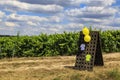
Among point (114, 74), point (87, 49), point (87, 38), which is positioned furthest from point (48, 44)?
point (114, 74)

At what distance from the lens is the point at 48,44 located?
1994cm

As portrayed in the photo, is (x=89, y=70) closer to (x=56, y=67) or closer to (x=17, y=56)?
(x=56, y=67)

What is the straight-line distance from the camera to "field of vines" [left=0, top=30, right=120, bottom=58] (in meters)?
19.8

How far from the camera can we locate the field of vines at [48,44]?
1977 cm

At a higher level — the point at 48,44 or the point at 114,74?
the point at 48,44

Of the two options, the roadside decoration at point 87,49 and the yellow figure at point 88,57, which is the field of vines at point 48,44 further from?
the yellow figure at point 88,57

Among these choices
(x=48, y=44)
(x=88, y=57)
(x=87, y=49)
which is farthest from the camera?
(x=48, y=44)

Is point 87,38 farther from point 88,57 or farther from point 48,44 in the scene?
point 48,44

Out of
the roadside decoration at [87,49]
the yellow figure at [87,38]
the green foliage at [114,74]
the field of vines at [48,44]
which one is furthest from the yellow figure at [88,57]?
the field of vines at [48,44]

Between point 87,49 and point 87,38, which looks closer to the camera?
point 87,38

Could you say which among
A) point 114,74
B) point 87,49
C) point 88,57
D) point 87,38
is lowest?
point 114,74

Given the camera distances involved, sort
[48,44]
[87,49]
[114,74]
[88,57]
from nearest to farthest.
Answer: [114,74]
[88,57]
[87,49]
[48,44]

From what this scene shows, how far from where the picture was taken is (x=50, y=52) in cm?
1964

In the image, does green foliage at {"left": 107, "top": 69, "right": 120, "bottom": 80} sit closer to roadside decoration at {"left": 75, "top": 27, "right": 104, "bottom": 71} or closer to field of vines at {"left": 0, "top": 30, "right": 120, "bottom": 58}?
roadside decoration at {"left": 75, "top": 27, "right": 104, "bottom": 71}
